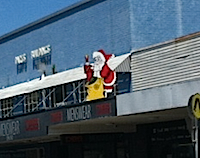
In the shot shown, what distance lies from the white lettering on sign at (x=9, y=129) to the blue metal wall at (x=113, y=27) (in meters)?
4.45

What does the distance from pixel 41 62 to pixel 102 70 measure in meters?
6.62

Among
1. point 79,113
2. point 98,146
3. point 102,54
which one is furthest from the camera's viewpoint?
point 98,146

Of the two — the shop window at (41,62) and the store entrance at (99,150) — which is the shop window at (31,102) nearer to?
the shop window at (41,62)

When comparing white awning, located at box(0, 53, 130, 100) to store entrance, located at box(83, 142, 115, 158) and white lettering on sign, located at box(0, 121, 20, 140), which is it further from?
store entrance, located at box(83, 142, 115, 158)

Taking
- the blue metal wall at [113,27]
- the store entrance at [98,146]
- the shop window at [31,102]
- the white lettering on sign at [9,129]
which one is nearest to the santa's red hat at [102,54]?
the blue metal wall at [113,27]

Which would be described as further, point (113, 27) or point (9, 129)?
point (113, 27)

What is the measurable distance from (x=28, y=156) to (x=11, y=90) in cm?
336

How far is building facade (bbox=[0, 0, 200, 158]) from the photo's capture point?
62.1 ft

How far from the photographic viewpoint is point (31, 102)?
28609mm

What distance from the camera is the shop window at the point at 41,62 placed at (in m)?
28.2

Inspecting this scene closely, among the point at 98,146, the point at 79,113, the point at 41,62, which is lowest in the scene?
the point at 98,146

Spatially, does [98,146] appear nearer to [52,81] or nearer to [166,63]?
[52,81]

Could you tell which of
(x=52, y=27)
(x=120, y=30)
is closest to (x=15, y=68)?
(x=52, y=27)

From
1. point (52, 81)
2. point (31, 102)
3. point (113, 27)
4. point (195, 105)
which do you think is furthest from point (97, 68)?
point (195, 105)
